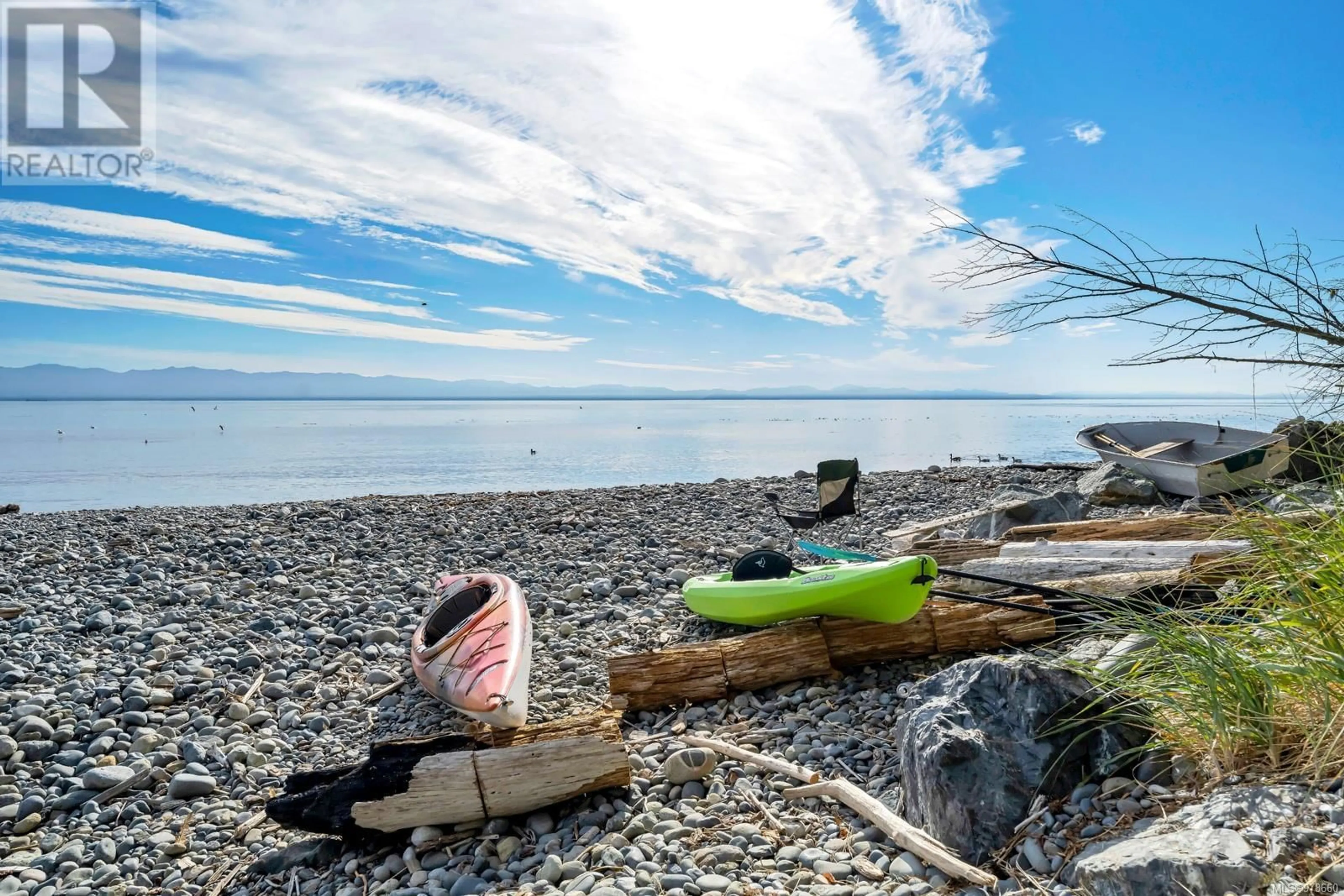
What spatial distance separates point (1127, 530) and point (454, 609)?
22.0ft

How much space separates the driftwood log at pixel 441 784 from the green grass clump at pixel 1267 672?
8.52 feet

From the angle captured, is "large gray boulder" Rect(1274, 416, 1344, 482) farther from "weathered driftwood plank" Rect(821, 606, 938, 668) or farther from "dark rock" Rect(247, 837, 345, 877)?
"dark rock" Rect(247, 837, 345, 877)

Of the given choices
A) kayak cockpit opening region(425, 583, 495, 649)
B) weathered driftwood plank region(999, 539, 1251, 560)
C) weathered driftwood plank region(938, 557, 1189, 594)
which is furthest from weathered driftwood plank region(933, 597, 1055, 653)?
kayak cockpit opening region(425, 583, 495, 649)

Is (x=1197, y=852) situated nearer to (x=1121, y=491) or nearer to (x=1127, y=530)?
(x=1127, y=530)

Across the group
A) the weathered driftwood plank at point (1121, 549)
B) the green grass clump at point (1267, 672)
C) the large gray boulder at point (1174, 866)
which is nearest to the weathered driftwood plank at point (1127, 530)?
the weathered driftwood plank at point (1121, 549)

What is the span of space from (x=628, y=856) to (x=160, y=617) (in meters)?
6.65

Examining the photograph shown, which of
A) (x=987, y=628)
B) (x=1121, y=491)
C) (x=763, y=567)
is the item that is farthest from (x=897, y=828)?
(x=1121, y=491)

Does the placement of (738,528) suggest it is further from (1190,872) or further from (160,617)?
(1190,872)

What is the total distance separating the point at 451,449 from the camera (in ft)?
116

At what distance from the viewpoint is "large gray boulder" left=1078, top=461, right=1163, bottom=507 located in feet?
40.4

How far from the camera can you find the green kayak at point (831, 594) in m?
5.36

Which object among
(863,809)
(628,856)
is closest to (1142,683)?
(863,809)

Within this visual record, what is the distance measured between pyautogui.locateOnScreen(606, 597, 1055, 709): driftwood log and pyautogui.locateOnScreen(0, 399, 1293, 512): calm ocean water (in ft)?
7.08

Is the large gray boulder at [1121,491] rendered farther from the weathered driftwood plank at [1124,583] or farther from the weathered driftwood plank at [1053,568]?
the weathered driftwood plank at [1124,583]
